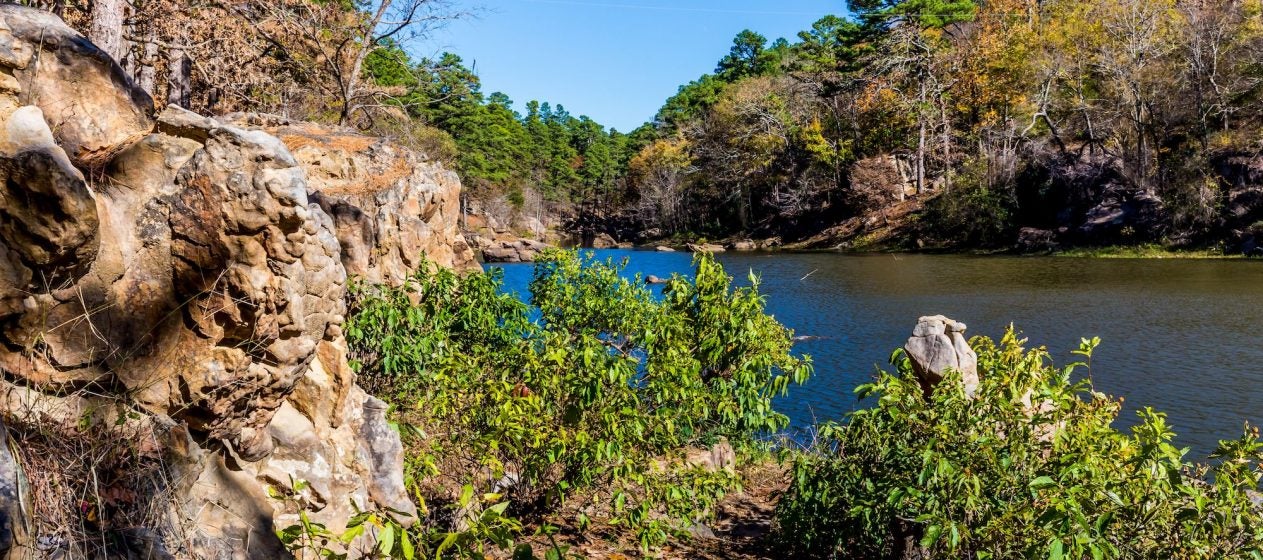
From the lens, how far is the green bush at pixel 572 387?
6660 millimetres

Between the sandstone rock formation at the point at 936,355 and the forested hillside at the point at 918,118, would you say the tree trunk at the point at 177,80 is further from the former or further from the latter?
the sandstone rock formation at the point at 936,355

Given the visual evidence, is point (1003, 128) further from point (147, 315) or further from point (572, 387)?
point (147, 315)

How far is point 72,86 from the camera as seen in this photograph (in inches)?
149

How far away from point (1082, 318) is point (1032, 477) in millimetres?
21748

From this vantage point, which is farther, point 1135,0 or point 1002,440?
point 1135,0

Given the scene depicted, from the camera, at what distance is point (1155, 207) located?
4197 centimetres

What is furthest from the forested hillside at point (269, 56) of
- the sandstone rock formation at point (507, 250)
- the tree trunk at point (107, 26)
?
the sandstone rock formation at point (507, 250)

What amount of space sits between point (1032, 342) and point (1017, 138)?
36830mm

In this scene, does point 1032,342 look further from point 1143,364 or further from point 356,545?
point 356,545

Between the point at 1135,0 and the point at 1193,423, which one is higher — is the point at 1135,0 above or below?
above

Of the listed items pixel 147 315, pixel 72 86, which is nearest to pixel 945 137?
pixel 72 86

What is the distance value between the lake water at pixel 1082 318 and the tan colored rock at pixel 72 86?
212 inches

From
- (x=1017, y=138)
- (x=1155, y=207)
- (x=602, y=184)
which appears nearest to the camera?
(x=1155, y=207)

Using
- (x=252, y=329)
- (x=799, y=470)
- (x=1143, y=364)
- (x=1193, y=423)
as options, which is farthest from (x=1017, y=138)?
(x=252, y=329)
